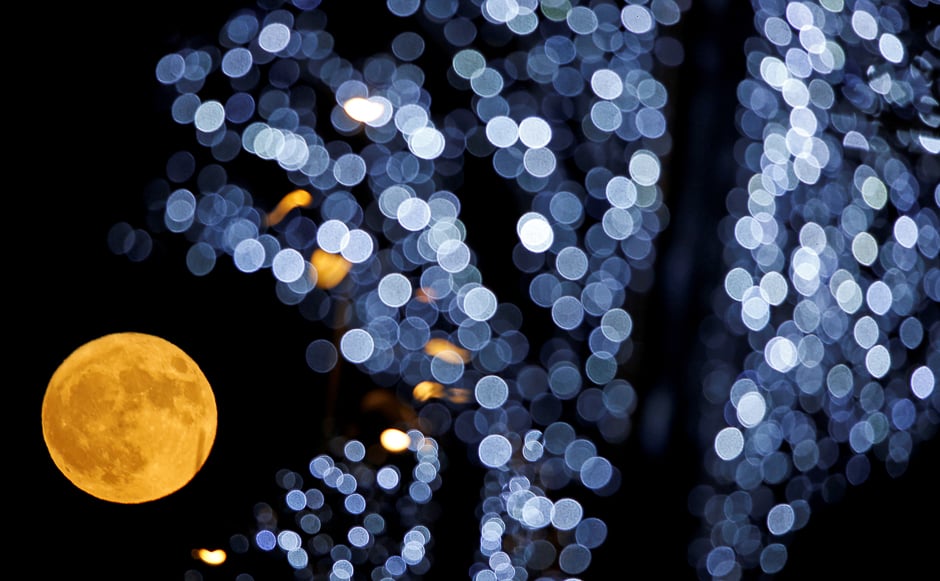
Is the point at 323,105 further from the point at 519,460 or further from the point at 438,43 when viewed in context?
the point at 519,460

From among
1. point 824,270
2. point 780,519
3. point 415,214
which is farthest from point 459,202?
point 780,519

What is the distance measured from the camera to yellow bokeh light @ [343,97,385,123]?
179 centimetres

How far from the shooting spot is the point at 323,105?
1998 mm

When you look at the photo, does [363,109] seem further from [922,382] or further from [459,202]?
[922,382]

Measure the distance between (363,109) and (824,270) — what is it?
1015 millimetres

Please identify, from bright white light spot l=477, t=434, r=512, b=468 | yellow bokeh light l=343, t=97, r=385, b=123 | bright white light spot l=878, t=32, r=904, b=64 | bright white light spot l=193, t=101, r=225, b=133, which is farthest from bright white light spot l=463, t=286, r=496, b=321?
bright white light spot l=193, t=101, r=225, b=133

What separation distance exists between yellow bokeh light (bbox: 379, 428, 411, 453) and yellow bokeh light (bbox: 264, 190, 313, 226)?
0.69m

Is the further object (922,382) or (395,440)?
(395,440)

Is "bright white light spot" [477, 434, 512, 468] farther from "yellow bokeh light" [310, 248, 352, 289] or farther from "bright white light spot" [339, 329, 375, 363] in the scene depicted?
"yellow bokeh light" [310, 248, 352, 289]

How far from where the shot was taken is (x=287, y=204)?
7.28 feet

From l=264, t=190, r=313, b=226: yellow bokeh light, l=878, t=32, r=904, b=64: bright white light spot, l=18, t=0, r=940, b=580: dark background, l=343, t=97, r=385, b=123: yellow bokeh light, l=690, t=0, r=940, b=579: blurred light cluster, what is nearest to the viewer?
l=18, t=0, r=940, b=580: dark background

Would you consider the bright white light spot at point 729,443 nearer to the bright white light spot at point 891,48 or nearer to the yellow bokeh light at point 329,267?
the bright white light spot at point 891,48

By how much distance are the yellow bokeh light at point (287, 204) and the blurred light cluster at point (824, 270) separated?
1308 millimetres

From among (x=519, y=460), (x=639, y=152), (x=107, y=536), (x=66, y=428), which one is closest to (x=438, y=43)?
(x=639, y=152)
